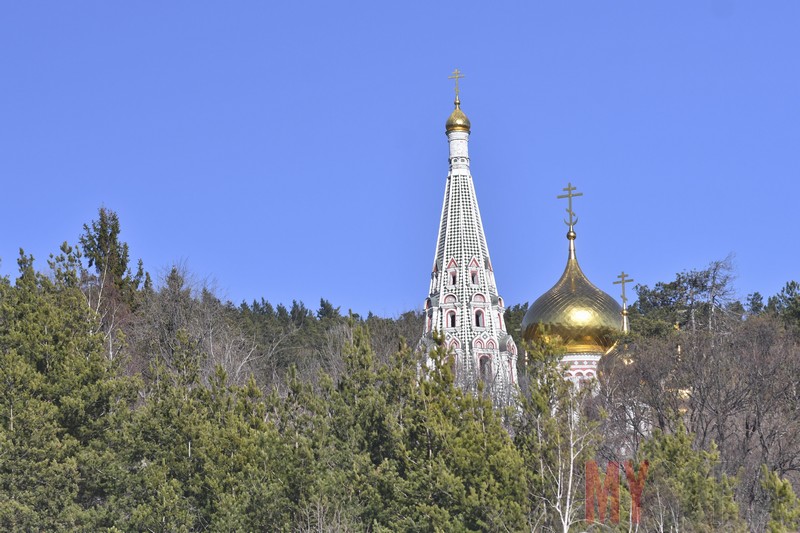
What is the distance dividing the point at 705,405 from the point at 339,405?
14.5 meters

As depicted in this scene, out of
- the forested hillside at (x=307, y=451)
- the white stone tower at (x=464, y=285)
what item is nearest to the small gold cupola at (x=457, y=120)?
the white stone tower at (x=464, y=285)

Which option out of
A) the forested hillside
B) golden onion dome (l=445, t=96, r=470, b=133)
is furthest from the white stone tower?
the forested hillside

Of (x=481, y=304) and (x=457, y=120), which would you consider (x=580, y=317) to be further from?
(x=457, y=120)

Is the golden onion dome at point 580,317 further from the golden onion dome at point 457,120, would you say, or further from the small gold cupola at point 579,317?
the golden onion dome at point 457,120

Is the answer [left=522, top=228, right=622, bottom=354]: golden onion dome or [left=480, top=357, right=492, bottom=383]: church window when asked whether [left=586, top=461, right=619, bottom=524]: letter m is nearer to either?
[left=480, top=357, right=492, bottom=383]: church window


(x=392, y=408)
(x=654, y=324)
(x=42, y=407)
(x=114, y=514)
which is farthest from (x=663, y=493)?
(x=654, y=324)

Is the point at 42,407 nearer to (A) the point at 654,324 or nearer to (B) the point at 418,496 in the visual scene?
(B) the point at 418,496

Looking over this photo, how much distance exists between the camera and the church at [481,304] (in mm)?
46062

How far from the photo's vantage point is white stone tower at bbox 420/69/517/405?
153 feet

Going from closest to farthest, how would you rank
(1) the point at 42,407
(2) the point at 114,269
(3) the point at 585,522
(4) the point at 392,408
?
(3) the point at 585,522, (4) the point at 392,408, (1) the point at 42,407, (2) the point at 114,269

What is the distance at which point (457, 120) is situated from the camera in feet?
160

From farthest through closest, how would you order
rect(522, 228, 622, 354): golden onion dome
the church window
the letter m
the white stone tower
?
1. the white stone tower
2. rect(522, 228, 622, 354): golden onion dome
3. the church window
4. the letter m

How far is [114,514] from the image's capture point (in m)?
21.7

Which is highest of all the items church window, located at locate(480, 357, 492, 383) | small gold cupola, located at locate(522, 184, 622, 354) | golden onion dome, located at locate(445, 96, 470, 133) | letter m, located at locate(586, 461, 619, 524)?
golden onion dome, located at locate(445, 96, 470, 133)
